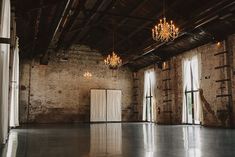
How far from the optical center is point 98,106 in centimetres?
1852

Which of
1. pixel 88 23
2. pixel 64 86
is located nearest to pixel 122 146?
pixel 88 23

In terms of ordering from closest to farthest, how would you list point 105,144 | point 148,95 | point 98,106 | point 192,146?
point 192,146, point 105,144, point 98,106, point 148,95

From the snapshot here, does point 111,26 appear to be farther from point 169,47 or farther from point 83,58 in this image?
point 83,58

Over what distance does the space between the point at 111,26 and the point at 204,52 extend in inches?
211

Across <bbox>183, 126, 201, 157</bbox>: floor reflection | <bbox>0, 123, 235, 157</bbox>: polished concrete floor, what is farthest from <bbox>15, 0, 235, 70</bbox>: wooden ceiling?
<bbox>183, 126, 201, 157</bbox>: floor reflection

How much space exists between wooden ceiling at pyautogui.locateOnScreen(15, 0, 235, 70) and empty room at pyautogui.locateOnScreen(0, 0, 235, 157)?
49 mm

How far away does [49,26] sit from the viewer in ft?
40.9

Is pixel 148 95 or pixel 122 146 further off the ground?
pixel 148 95

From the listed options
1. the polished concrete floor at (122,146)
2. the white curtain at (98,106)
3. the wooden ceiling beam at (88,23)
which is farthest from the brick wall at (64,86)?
the polished concrete floor at (122,146)

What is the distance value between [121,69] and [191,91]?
740cm

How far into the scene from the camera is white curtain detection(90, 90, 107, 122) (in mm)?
18281

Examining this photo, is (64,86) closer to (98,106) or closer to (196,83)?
(98,106)

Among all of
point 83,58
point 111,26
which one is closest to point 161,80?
point 111,26

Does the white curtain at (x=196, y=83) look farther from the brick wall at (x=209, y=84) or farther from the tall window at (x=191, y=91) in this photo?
the brick wall at (x=209, y=84)
